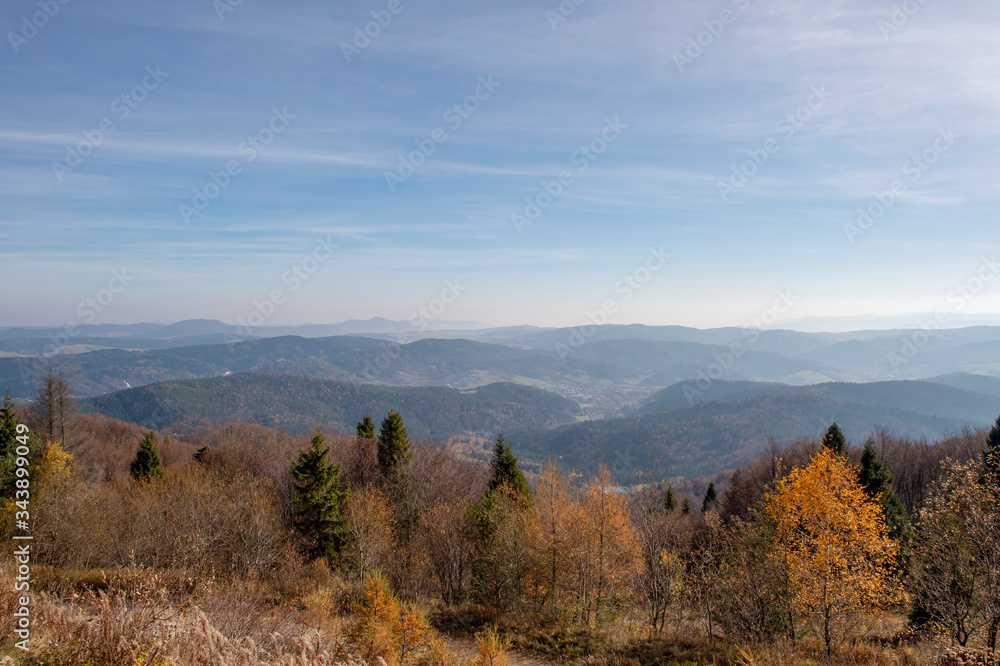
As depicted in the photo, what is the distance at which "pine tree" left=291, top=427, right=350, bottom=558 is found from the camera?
26.4 m

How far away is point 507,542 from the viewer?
886 inches

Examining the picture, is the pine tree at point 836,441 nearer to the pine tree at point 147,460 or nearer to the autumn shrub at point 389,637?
the autumn shrub at point 389,637

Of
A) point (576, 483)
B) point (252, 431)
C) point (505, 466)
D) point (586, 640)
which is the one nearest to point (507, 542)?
point (586, 640)

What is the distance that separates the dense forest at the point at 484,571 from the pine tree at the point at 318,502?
119mm

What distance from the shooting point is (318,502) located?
26266 mm

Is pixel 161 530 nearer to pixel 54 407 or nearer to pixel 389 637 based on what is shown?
pixel 389 637


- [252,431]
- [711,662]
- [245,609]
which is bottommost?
[252,431]

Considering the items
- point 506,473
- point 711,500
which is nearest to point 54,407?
point 506,473

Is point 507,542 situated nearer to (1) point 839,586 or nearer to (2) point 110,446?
(1) point 839,586

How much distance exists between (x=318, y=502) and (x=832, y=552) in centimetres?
2353

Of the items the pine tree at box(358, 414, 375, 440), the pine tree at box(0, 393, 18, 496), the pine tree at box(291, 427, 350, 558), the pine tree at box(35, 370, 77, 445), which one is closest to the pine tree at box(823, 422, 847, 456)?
the pine tree at box(291, 427, 350, 558)

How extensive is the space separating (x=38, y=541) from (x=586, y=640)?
2422 centimetres

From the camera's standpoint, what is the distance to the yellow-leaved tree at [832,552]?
1485 cm

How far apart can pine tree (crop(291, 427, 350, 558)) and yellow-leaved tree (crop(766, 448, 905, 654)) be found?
21702 millimetres
